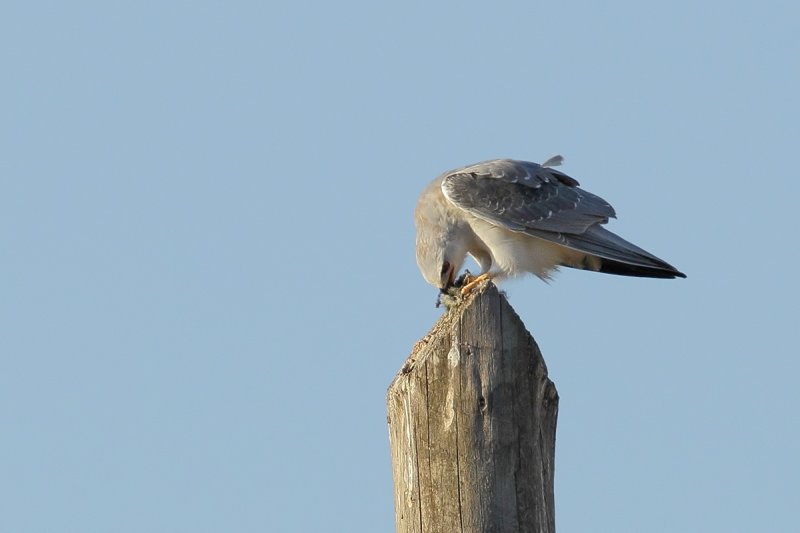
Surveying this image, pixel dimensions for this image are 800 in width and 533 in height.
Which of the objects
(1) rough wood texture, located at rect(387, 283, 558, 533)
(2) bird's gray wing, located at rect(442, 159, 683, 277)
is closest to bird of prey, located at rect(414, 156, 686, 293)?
(2) bird's gray wing, located at rect(442, 159, 683, 277)

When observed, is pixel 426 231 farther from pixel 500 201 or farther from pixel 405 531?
pixel 405 531

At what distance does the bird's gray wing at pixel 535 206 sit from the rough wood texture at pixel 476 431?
173 inches

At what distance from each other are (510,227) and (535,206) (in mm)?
327

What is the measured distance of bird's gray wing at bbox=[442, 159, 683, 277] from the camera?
29.7ft

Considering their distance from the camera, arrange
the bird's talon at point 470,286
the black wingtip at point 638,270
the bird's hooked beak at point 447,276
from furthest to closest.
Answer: the bird's hooked beak at point 447,276
the black wingtip at point 638,270
the bird's talon at point 470,286

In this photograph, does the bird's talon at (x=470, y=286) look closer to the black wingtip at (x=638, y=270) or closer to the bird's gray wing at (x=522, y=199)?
the bird's gray wing at (x=522, y=199)

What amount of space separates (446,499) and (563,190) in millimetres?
5605

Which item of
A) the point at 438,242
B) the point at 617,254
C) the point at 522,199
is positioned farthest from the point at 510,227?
the point at 617,254

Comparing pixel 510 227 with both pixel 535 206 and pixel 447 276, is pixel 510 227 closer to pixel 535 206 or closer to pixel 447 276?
pixel 535 206

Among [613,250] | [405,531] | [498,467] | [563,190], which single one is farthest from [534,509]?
[563,190]

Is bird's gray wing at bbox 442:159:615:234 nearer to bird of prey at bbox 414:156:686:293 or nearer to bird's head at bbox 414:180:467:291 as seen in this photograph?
bird of prey at bbox 414:156:686:293

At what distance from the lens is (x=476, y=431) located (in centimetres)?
440

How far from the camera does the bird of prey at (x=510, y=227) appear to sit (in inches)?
356

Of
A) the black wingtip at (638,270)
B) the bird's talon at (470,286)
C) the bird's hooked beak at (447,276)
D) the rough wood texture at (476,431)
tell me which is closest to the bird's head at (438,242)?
the bird's hooked beak at (447,276)
